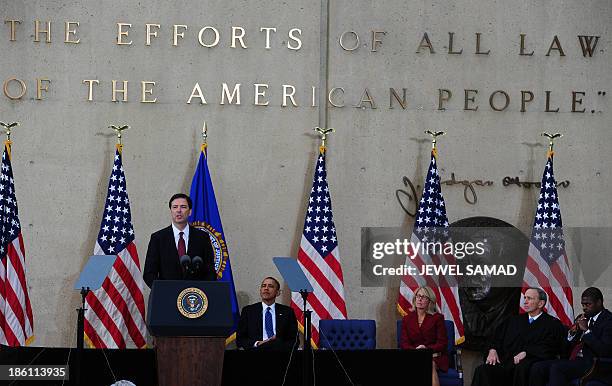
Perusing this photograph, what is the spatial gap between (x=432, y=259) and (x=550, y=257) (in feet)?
3.71

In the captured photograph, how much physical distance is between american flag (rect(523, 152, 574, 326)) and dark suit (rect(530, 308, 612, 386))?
1.29m

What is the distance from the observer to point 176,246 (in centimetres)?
833

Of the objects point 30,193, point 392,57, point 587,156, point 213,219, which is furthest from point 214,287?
point 587,156

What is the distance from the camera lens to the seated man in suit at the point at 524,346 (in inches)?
344

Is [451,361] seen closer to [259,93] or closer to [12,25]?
[259,93]

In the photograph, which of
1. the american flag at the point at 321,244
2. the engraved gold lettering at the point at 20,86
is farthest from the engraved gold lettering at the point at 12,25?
the american flag at the point at 321,244

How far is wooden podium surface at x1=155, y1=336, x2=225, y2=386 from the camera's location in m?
6.89

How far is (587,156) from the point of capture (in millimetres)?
10367

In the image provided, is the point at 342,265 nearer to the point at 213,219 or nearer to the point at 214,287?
the point at 213,219

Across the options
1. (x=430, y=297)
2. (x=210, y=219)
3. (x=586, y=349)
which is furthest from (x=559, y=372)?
(x=210, y=219)

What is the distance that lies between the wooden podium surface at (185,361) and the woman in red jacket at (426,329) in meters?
2.60

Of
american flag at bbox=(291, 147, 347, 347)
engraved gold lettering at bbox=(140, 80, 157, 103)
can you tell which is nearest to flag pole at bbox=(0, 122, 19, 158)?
engraved gold lettering at bbox=(140, 80, 157, 103)

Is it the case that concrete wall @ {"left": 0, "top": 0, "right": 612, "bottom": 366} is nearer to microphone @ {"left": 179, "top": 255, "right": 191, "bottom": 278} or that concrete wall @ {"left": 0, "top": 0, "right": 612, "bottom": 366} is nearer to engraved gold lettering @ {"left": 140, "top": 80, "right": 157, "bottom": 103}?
engraved gold lettering @ {"left": 140, "top": 80, "right": 157, "bottom": 103}

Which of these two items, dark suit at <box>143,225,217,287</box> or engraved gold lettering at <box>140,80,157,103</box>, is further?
engraved gold lettering at <box>140,80,157,103</box>
